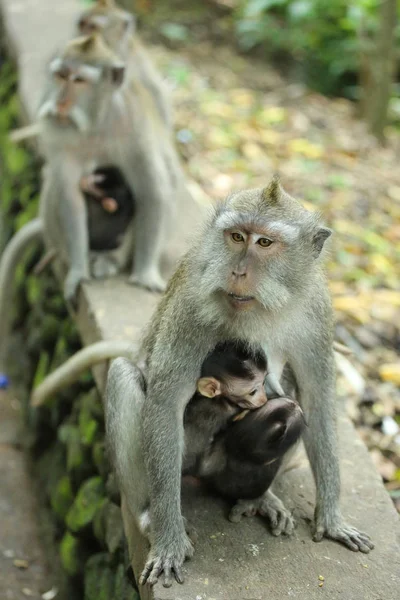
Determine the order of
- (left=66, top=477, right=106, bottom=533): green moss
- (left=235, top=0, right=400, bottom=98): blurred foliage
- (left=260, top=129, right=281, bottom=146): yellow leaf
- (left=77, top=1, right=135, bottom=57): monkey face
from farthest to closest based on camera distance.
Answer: (left=235, top=0, right=400, bottom=98): blurred foliage, (left=260, top=129, right=281, bottom=146): yellow leaf, (left=77, top=1, right=135, bottom=57): monkey face, (left=66, top=477, right=106, bottom=533): green moss

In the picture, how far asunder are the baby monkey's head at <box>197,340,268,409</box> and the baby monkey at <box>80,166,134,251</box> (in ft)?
8.48

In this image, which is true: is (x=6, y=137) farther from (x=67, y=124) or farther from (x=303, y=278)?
(x=303, y=278)

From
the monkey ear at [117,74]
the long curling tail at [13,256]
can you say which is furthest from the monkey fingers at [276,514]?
the long curling tail at [13,256]

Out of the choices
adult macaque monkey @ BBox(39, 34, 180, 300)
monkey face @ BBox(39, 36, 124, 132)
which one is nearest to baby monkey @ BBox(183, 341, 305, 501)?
adult macaque monkey @ BBox(39, 34, 180, 300)

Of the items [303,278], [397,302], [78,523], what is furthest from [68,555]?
[397,302]

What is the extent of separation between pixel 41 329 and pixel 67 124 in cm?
161

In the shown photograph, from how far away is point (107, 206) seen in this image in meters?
5.72

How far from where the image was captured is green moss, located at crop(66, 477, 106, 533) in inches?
181

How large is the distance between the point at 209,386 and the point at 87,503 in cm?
166

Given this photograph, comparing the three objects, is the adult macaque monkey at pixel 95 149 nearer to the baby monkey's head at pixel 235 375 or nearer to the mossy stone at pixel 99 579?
the mossy stone at pixel 99 579

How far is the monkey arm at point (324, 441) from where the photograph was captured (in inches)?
138

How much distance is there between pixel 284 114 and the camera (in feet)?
31.1

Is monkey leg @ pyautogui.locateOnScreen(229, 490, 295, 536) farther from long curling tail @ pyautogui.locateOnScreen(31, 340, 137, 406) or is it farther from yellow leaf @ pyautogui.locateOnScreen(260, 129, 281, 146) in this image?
yellow leaf @ pyautogui.locateOnScreen(260, 129, 281, 146)

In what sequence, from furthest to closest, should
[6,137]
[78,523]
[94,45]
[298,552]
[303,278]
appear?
[6,137]
[94,45]
[78,523]
[298,552]
[303,278]
